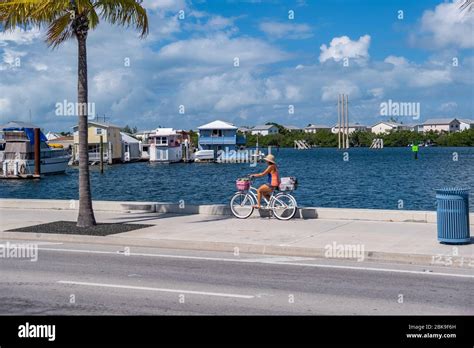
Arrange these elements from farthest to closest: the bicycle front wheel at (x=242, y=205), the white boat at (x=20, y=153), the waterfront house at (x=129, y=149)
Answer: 1. the waterfront house at (x=129, y=149)
2. the white boat at (x=20, y=153)
3. the bicycle front wheel at (x=242, y=205)

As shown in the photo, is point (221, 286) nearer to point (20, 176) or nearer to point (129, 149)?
point (20, 176)

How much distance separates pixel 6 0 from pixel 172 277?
9.44 meters

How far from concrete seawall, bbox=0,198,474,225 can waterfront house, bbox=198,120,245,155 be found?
77059mm

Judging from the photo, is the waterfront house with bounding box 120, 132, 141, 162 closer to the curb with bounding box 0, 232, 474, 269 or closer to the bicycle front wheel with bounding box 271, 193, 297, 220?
the bicycle front wheel with bounding box 271, 193, 297, 220

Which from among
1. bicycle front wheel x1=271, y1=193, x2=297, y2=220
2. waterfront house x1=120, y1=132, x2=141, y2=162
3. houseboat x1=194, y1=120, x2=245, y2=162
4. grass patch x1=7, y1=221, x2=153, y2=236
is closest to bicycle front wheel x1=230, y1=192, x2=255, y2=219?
bicycle front wheel x1=271, y1=193, x2=297, y2=220

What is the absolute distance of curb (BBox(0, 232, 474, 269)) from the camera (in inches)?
485

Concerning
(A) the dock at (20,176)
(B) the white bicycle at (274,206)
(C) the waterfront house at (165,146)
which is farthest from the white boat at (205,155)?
(B) the white bicycle at (274,206)

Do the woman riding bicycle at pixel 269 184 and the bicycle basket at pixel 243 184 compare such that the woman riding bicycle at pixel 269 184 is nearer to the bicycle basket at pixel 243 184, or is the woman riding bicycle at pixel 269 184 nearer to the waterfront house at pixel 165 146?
the bicycle basket at pixel 243 184

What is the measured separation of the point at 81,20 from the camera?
1678cm

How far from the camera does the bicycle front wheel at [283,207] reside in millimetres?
17922

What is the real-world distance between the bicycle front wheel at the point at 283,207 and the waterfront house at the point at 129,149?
90.9 meters

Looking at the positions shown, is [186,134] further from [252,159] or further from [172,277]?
[172,277]

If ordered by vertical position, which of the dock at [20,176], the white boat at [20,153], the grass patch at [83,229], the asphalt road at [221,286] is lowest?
the asphalt road at [221,286]
